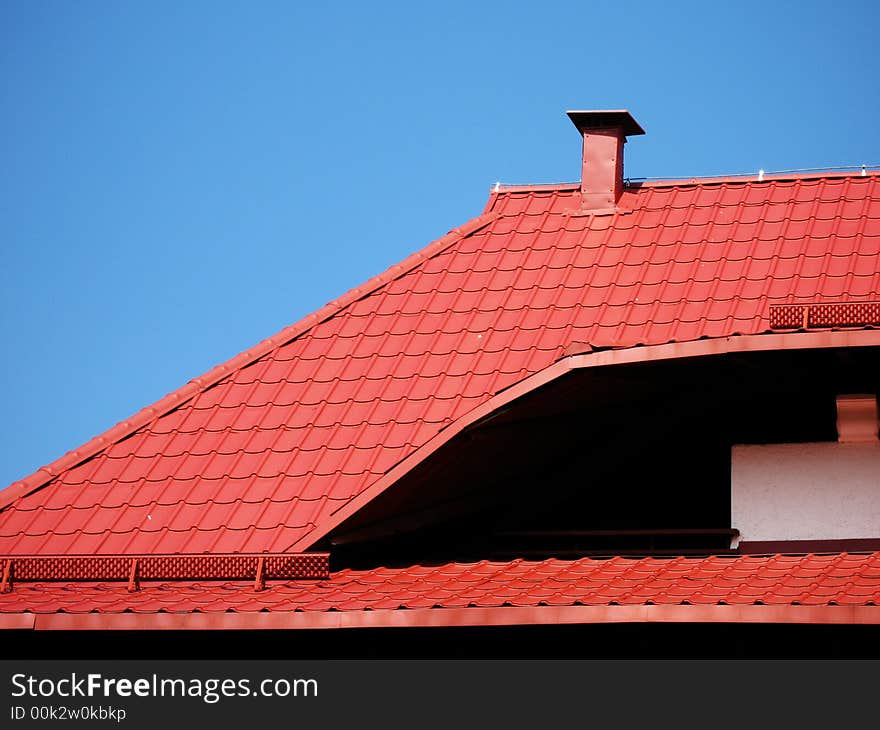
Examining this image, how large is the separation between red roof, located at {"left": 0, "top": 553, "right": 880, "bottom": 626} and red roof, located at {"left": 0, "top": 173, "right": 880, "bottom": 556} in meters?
0.73

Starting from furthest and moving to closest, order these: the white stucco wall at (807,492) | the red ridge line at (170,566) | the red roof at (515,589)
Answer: the white stucco wall at (807,492), the red ridge line at (170,566), the red roof at (515,589)

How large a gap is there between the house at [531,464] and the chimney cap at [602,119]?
888 millimetres

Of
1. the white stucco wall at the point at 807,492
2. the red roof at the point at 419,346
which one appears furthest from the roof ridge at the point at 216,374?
the white stucco wall at the point at 807,492

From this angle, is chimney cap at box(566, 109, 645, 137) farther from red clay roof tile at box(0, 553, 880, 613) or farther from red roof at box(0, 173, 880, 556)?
red clay roof tile at box(0, 553, 880, 613)

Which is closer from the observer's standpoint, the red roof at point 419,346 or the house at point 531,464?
the house at point 531,464

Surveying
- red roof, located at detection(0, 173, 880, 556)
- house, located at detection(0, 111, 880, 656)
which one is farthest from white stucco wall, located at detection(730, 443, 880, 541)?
red roof, located at detection(0, 173, 880, 556)

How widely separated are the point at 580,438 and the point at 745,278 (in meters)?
1.89

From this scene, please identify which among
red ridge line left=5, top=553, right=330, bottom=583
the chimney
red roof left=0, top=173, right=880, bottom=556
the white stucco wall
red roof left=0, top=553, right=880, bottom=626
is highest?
the chimney

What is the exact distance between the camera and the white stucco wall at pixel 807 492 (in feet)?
35.2

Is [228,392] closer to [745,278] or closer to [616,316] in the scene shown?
[616,316]

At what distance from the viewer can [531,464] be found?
11.8 m

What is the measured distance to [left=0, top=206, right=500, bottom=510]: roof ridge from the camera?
481 inches

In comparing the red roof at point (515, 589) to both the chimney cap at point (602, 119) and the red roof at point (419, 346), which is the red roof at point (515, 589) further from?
the chimney cap at point (602, 119)
